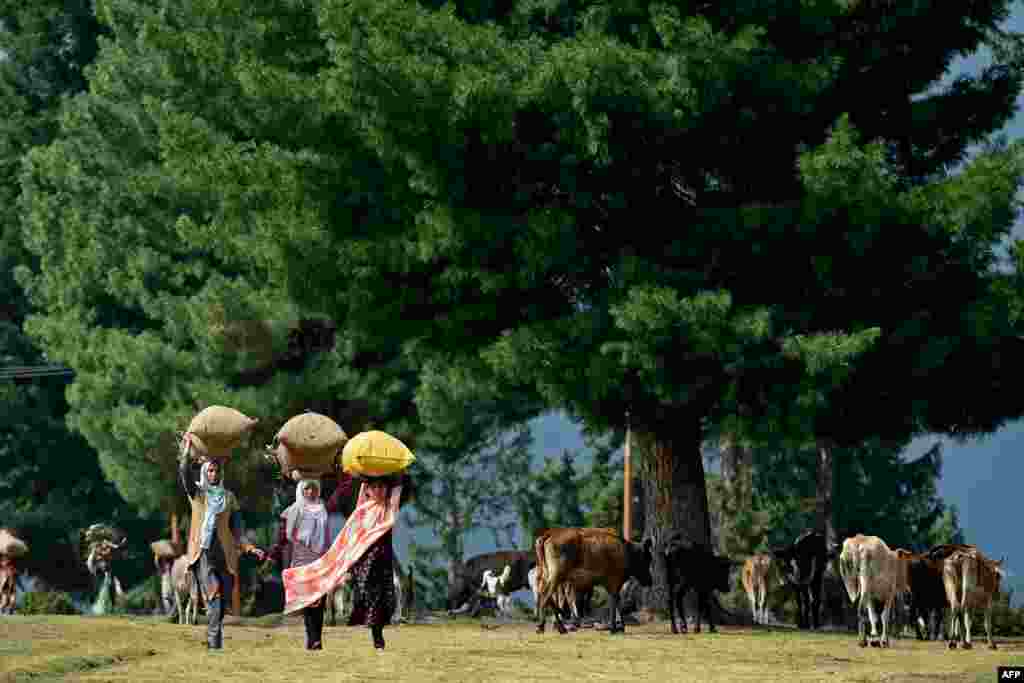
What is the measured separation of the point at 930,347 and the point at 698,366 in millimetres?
3588

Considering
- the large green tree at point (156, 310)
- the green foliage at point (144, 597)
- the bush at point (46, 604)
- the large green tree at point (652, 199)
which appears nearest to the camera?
the large green tree at point (652, 199)

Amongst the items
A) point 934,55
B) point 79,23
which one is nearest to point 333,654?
point 934,55

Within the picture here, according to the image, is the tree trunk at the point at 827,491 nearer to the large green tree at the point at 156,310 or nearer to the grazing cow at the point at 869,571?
the large green tree at the point at 156,310

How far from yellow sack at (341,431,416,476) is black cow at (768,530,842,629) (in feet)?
44.8

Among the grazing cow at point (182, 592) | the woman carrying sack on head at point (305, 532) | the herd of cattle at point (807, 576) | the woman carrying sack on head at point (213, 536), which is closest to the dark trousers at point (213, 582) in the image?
the woman carrying sack on head at point (213, 536)

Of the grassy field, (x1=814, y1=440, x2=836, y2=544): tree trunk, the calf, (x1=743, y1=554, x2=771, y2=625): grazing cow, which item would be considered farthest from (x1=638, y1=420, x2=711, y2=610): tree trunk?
(x1=814, y1=440, x2=836, y2=544): tree trunk

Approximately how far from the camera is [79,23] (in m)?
58.1

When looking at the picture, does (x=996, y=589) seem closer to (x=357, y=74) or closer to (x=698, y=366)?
(x=698, y=366)

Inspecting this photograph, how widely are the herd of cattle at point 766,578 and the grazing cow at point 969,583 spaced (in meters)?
0.01

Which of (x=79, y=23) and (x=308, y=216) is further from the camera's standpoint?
(x=79, y=23)

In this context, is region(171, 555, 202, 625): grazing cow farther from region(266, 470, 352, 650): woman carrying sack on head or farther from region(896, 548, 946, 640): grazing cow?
region(266, 470, 352, 650): woman carrying sack on head

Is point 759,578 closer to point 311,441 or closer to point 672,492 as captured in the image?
point 672,492

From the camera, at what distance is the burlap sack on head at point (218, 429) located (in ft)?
73.8

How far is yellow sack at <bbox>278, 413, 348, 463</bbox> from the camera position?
73.6ft
